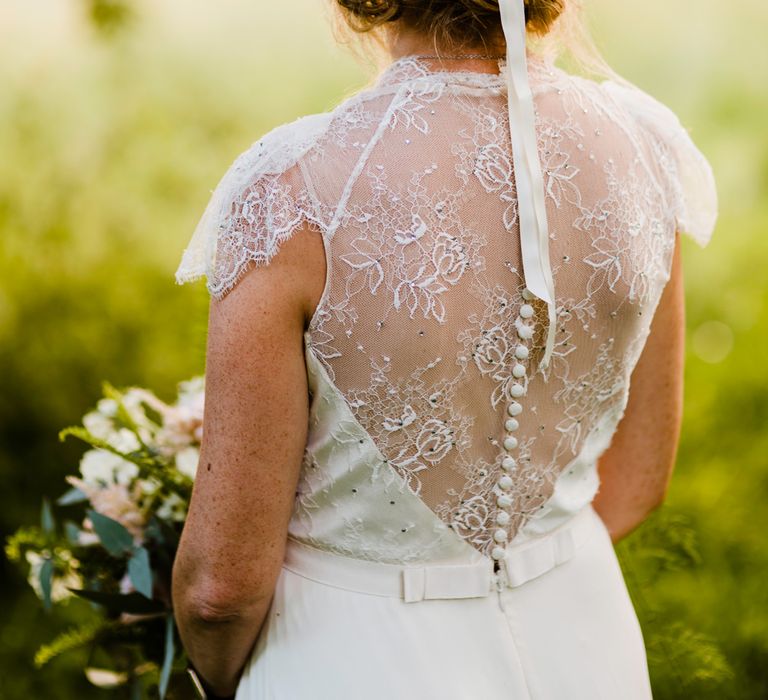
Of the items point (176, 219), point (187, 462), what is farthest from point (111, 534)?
point (176, 219)

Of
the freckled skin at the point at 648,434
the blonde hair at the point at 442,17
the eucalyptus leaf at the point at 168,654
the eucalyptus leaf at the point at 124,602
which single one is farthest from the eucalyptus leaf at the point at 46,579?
the blonde hair at the point at 442,17

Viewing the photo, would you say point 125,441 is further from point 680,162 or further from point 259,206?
point 680,162

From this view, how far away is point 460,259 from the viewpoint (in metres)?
1.19

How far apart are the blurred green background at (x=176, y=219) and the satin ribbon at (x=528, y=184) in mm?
2183

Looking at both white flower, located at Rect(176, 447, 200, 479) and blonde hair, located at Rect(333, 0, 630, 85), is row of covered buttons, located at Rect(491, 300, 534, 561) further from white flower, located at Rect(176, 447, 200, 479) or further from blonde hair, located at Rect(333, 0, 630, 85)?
white flower, located at Rect(176, 447, 200, 479)

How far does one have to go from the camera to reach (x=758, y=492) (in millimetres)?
3555

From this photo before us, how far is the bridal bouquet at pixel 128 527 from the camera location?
67.2 inches

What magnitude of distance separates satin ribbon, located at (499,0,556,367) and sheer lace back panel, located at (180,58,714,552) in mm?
18

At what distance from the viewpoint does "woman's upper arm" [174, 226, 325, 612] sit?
1.16 m

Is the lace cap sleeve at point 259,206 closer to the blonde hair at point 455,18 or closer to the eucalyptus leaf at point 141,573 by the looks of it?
the blonde hair at point 455,18

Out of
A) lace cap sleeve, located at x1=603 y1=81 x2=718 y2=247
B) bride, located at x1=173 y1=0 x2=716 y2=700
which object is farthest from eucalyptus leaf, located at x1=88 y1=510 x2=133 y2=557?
lace cap sleeve, located at x1=603 y1=81 x2=718 y2=247

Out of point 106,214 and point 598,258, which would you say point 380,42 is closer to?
point 598,258

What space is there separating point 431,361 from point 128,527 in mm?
842

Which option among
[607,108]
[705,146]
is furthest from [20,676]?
[705,146]
